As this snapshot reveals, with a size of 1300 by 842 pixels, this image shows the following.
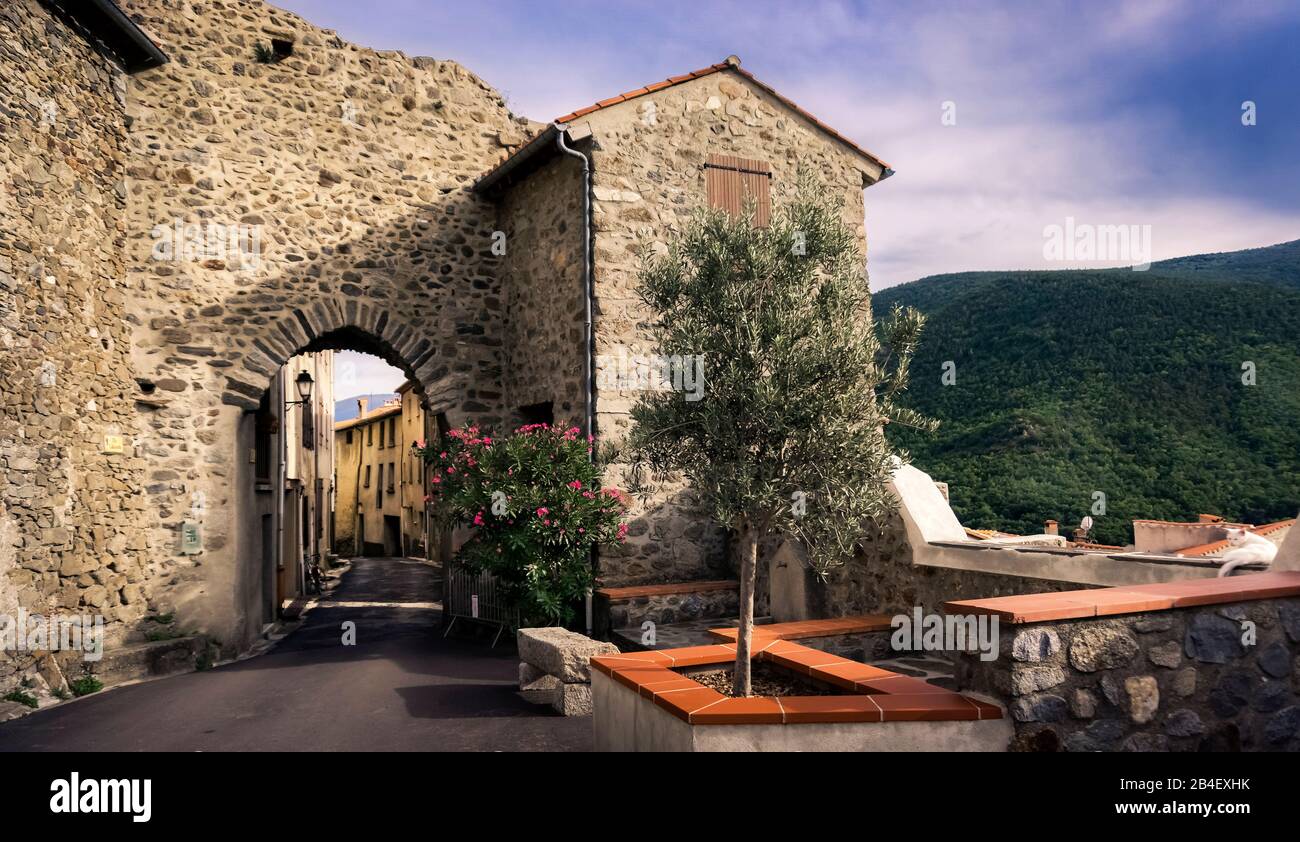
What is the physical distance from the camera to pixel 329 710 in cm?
674

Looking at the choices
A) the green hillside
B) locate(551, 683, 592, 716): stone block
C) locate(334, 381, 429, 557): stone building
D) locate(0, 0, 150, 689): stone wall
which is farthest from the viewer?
locate(334, 381, 429, 557): stone building

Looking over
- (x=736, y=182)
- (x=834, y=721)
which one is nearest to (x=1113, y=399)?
(x=736, y=182)

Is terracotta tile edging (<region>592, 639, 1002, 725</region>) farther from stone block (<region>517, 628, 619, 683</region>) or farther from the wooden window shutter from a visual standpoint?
the wooden window shutter

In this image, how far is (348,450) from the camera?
3797 cm

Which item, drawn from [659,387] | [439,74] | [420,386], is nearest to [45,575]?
[420,386]

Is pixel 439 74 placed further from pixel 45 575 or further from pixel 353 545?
pixel 353 545

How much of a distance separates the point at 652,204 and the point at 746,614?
6435 millimetres

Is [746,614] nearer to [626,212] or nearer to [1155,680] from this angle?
[1155,680]

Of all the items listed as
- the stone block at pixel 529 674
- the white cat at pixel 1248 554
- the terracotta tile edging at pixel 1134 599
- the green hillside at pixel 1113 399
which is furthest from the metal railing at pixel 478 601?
the green hillside at pixel 1113 399

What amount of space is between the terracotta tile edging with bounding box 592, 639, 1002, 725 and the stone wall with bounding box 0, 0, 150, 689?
5.78m

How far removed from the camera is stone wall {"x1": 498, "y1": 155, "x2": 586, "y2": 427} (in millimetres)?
9750

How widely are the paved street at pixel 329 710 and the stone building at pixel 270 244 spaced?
1238mm

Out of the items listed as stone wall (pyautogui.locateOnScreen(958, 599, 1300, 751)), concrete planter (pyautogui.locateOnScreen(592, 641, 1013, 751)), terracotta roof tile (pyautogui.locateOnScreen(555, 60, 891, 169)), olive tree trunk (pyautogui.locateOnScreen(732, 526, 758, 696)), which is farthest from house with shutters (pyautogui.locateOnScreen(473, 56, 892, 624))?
stone wall (pyautogui.locateOnScreen(958, 599, 1300, 751))

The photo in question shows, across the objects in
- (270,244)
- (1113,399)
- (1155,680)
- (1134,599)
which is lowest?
(1155,680)
